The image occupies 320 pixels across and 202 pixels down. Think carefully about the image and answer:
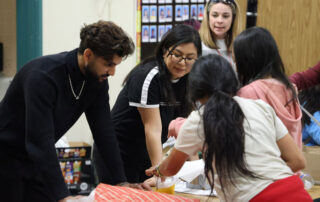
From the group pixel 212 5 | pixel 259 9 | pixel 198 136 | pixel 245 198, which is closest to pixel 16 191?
pixel 198 136

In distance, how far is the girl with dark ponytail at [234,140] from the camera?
1.35 meters

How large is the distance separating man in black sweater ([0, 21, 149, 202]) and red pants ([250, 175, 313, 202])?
67cm

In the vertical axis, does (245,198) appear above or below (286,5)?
below

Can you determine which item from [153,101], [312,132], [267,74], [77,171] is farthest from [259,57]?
[77,171]

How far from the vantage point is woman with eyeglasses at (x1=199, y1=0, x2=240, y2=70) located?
2765 millimetres

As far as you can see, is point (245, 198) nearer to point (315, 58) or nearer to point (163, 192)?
point (163, 192)

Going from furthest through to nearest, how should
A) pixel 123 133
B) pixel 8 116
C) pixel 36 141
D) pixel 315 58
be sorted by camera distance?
pixel 315 58
pixel 123 133
pixel 8 116
pixel 36 141

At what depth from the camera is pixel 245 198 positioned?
134 cm

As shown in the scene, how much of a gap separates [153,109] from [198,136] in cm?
61

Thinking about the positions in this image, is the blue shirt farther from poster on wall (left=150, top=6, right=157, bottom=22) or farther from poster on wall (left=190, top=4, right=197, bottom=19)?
poster on wall (left=150, top=6, right=157, bottom=22)

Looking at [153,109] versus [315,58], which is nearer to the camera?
[153,109]

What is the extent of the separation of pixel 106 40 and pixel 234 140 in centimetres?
57

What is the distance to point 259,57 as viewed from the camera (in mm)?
1728

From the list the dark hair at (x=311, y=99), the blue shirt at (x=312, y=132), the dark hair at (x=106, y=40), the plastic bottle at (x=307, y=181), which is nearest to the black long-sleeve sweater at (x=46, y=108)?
Result: the dark hair at (x=106, y=40)
